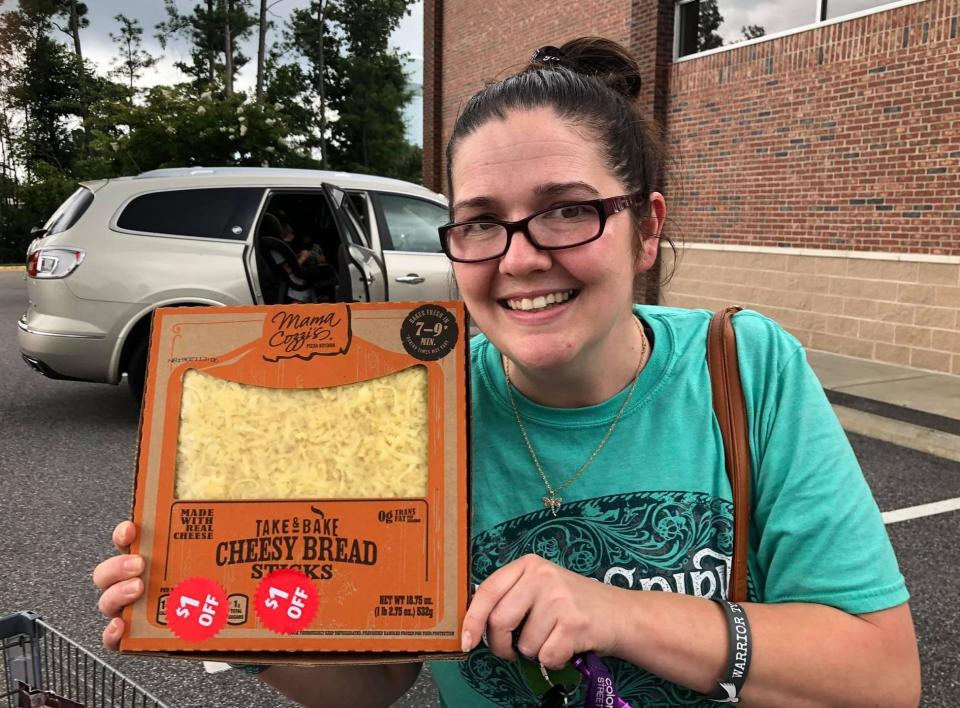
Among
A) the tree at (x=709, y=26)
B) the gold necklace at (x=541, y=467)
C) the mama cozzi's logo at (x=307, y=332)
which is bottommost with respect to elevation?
the gold necklace at (x=541, y=467)

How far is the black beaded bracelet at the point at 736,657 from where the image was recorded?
3.41 feet

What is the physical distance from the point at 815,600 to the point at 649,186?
74 cm

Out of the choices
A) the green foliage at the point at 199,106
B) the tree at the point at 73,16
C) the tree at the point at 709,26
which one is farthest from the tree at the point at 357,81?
the tree at the point at 709,26

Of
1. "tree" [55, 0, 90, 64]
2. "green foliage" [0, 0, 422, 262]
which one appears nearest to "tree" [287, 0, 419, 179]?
"green foliage" [0, 0, 422, 262]

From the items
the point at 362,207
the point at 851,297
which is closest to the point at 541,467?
the point at 362,207

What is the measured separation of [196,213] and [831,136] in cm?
706

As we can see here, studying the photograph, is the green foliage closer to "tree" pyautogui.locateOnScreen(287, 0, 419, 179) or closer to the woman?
"tree" pyautogui.locateOnScreen(287, 0, 419, 179)

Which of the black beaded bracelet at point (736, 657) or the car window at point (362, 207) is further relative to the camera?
the car window at point (362, 207)

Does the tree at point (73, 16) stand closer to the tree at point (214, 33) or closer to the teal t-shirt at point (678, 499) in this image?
the tree at point (214, 33)

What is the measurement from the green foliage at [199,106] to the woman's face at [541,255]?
22.1 m

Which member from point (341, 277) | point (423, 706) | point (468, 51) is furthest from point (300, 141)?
point (423, 706)

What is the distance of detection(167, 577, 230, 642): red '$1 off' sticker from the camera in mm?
1016

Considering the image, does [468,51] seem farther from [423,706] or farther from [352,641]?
[352,641]

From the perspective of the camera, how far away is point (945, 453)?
5566 mm
